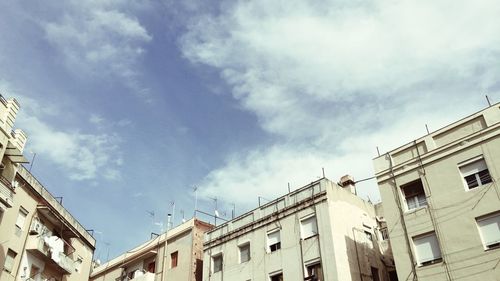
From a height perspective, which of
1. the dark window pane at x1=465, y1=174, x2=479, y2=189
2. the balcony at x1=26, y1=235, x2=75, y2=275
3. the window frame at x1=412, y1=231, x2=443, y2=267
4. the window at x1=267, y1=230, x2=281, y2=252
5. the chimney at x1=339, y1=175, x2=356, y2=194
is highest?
the chimney at x1=339, y1=175, x2=356, y2=194

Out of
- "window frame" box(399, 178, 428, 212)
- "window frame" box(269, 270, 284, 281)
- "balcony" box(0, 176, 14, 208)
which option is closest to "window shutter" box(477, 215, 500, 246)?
"window frame" box(399, 178, 428, 212)

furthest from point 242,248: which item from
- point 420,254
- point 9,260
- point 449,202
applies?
point 9,260

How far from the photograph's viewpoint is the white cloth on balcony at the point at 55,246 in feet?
112

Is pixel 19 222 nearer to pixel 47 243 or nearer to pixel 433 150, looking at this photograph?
pixel 47 243

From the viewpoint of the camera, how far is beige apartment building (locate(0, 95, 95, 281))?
96.9 feet

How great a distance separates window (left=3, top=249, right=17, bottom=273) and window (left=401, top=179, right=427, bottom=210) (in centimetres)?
2516

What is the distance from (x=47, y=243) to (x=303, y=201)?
1919 centimetres

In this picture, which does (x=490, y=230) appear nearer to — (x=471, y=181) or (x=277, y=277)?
(x=471, y=181)

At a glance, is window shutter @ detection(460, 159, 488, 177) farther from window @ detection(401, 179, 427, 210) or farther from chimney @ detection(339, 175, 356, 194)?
chimney @ detection(339, 175, 356, 194)

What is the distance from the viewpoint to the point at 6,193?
28.7 meters

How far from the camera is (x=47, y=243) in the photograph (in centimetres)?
3381

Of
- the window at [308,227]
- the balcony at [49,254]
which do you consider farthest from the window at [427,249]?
the balcony at [49,254]

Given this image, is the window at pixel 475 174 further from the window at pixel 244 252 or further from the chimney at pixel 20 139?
the chimney at pixel 20 139

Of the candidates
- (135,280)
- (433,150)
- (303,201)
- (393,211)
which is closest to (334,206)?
(303,201)
